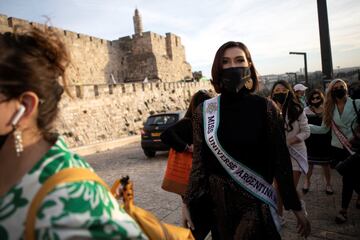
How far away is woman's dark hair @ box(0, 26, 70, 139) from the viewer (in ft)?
3.37

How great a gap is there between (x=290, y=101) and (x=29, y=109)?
11.8 feet

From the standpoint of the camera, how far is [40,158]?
102cm

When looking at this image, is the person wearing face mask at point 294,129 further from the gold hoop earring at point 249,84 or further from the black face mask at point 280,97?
the gold hoop earring at point 249,84

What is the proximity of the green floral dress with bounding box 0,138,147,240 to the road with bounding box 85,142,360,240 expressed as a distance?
116 inches

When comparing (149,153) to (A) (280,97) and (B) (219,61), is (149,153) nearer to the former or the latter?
(A) (280,97)

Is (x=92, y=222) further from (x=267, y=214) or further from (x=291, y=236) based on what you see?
(x=291, y=236)

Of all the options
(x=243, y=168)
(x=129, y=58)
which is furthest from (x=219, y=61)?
(x=129, y=58)

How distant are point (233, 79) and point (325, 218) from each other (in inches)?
105

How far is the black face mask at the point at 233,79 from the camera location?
7.01ft

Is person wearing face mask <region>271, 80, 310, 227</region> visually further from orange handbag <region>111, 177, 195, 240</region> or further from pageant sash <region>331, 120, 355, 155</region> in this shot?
orange handbag <region>111, 177, 195, 240</region>

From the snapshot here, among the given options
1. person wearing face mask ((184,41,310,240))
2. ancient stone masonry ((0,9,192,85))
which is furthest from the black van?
ancient stone masonry ((0,9,192,85))

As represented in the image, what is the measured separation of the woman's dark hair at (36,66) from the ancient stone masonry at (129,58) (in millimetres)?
21113

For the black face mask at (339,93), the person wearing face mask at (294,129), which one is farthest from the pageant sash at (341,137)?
the person wearing face mask at (294,129)

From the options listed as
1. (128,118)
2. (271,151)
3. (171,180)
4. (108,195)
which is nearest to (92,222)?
(108,195)
